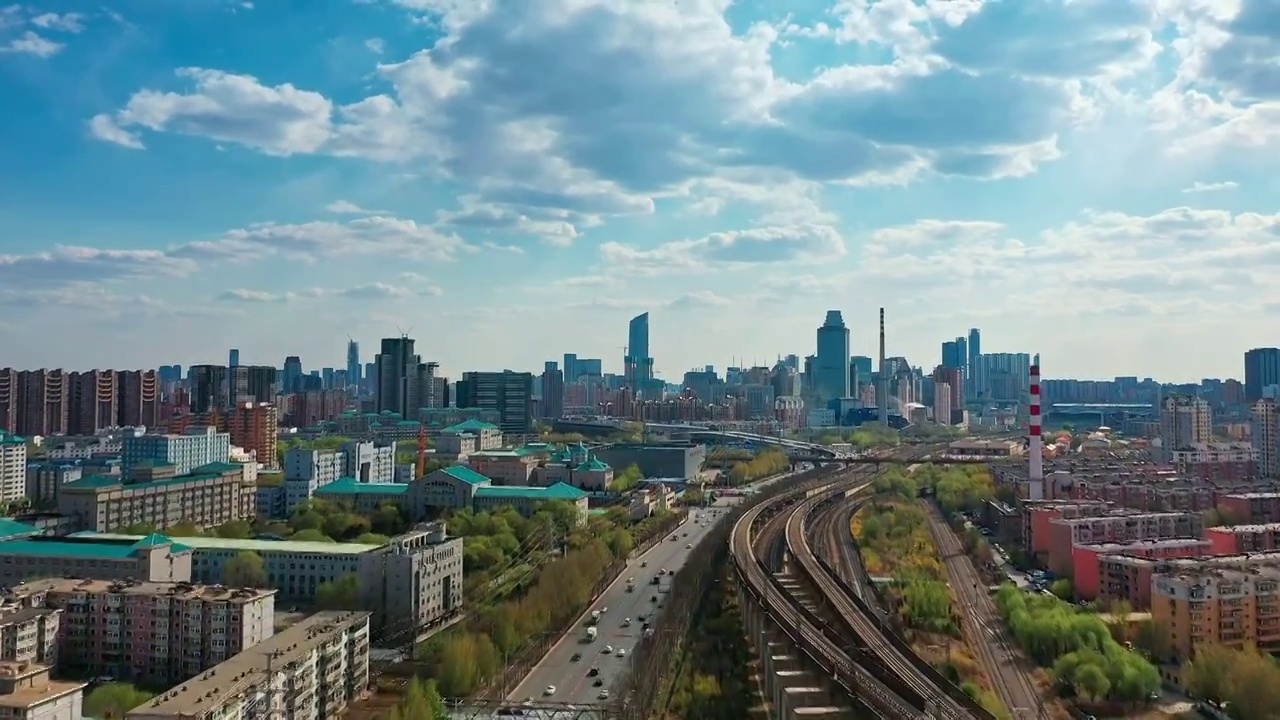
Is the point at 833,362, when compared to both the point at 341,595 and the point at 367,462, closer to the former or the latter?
the point at 367,462

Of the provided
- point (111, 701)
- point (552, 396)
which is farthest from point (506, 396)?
point (111, 701)

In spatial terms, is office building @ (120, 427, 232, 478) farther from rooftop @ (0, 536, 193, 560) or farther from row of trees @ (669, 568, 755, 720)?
row of trees @ (669, 568, 755, 720)

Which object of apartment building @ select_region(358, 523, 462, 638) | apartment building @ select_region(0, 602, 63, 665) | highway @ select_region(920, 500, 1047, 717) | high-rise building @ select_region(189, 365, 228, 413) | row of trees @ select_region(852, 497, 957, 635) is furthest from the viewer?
high-rise building @ select_region(189, 365, 228, 413)

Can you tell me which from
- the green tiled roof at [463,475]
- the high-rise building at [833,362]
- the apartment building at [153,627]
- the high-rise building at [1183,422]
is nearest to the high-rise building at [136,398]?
the green tiled roof at [463,475]

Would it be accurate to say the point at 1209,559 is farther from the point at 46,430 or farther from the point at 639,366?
the point at 639,366

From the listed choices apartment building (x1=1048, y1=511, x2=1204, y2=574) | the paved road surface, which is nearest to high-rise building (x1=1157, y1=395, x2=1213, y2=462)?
apartment building (x1=1048, y1=511, x2=1204, y2=574)

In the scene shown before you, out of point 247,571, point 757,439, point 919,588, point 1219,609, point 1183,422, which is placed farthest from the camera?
point 757,439
